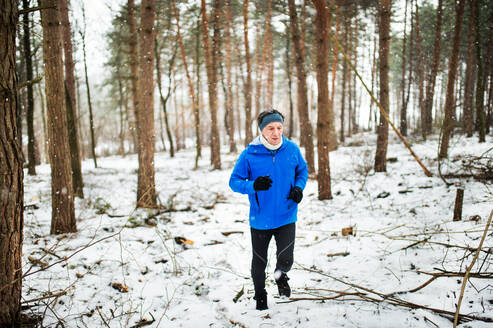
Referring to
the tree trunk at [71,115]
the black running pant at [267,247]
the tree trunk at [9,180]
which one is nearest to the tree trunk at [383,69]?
the black running pant at [267,247]

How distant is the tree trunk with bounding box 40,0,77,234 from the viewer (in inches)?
175

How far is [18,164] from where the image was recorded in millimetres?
2234

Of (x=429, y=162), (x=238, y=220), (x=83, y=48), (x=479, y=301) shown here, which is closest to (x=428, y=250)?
(x=479, y=301)

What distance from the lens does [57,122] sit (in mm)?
4629

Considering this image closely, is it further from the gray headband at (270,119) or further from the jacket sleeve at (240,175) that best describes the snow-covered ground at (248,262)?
the gray headband at (270,119)

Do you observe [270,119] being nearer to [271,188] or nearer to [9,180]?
[271,188]

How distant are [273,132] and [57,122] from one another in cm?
419

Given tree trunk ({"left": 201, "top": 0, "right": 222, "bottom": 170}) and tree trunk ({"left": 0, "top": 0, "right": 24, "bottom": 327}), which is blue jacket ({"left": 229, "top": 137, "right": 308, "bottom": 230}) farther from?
tree trunk ({"left": 201, "top": 0, "right": 222, "bottom": 170})

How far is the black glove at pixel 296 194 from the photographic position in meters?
2.61

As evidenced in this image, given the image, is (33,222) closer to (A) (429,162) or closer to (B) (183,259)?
(B) (183,259)

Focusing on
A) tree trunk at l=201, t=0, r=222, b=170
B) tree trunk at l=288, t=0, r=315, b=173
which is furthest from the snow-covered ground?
tree trunk at l=201, t=0, r=222, b=170

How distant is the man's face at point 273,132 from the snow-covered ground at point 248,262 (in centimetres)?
167

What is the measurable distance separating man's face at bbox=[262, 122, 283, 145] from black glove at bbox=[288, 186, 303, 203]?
0.52 m

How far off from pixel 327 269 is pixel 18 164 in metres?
3.82
